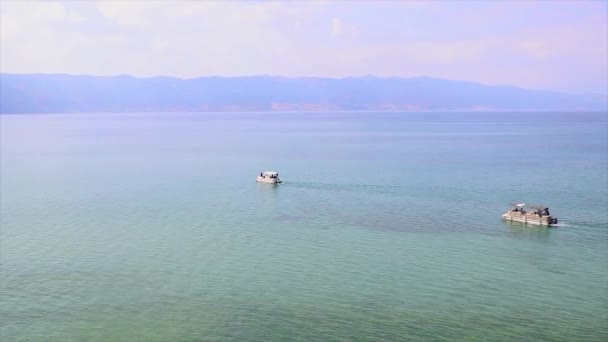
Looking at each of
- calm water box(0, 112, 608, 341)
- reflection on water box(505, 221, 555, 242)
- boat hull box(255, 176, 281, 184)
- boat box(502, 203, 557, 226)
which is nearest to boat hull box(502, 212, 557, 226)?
boat box(502, 203, 557, 226)

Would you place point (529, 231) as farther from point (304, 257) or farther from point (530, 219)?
point (304, 257)

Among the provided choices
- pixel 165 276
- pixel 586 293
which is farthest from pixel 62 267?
pixel 586 293

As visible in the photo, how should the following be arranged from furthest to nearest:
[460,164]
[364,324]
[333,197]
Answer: [460,164] → [333,197] → [364,324]

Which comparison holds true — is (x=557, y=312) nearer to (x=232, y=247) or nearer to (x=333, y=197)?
(x=232, y=247)

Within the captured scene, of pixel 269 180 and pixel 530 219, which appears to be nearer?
pixel 530 219

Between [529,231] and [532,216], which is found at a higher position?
[532,216]

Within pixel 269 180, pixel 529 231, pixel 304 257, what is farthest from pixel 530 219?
pixel 269 180

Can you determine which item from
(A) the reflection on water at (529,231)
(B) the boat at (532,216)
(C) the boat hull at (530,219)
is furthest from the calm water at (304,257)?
(B) the boat at (532,216)
